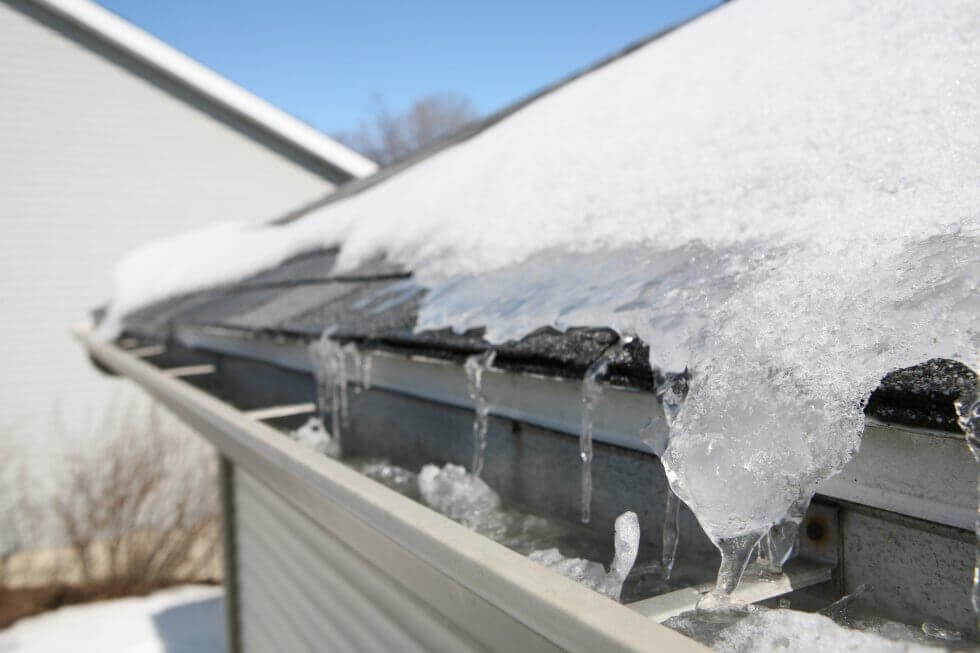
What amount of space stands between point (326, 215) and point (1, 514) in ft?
22.7

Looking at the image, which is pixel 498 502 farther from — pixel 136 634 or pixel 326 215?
pixel 136 634

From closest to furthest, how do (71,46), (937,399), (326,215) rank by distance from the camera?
(937,399) → (326,215) → (71,46)

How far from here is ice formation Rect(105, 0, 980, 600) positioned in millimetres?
760

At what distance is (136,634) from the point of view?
635 centimetres

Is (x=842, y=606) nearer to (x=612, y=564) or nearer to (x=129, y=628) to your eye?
(x=612, y=564)

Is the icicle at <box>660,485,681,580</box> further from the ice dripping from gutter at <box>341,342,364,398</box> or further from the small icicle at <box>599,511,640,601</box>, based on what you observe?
the ice dripping from gutter at <box>341,342,364,398</box>

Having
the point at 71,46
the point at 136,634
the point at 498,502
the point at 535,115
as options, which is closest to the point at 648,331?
the point at 498,502

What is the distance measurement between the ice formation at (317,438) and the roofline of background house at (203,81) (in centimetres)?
850

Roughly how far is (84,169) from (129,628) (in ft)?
18.5

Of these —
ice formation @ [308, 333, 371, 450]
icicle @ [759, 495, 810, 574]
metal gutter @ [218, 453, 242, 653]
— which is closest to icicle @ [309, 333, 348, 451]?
ice formation @ [308, 333, 371, 450]

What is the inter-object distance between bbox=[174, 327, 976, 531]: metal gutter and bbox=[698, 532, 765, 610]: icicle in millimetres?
115

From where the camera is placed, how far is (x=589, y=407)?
111cm

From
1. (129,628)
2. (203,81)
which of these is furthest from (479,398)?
(203,81)

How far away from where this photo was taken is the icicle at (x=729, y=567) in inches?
32.2
